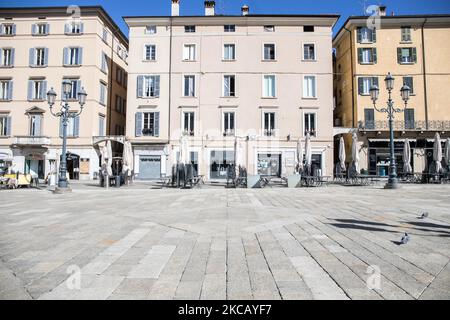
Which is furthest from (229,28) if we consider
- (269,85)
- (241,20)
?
(269,85)

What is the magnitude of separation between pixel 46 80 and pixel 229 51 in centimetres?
1877

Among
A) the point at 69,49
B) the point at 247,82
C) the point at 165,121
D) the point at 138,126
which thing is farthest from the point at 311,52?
the point at 69,49

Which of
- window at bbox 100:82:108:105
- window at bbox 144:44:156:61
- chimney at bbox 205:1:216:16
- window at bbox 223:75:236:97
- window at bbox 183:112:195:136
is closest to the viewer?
window at bbox 183:112:195:136

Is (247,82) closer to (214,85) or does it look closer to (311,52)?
(214,85)

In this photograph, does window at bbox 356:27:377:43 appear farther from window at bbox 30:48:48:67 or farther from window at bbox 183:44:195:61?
window at bbox 30:48:48:67

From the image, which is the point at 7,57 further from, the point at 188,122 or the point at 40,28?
the point at 188,122

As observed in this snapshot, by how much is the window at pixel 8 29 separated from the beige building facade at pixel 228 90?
12011 millimetres

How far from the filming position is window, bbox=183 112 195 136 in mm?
28727

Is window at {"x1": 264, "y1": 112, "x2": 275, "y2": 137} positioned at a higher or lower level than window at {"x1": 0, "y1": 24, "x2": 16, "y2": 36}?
lower

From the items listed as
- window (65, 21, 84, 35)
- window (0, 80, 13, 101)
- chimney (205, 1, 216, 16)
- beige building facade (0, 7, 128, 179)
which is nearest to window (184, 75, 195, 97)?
chimney (205, 1, 216, 16)

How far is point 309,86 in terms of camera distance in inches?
1130

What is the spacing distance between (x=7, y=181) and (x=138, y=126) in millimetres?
12351

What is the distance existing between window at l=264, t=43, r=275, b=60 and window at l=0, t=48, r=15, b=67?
2579 cm
